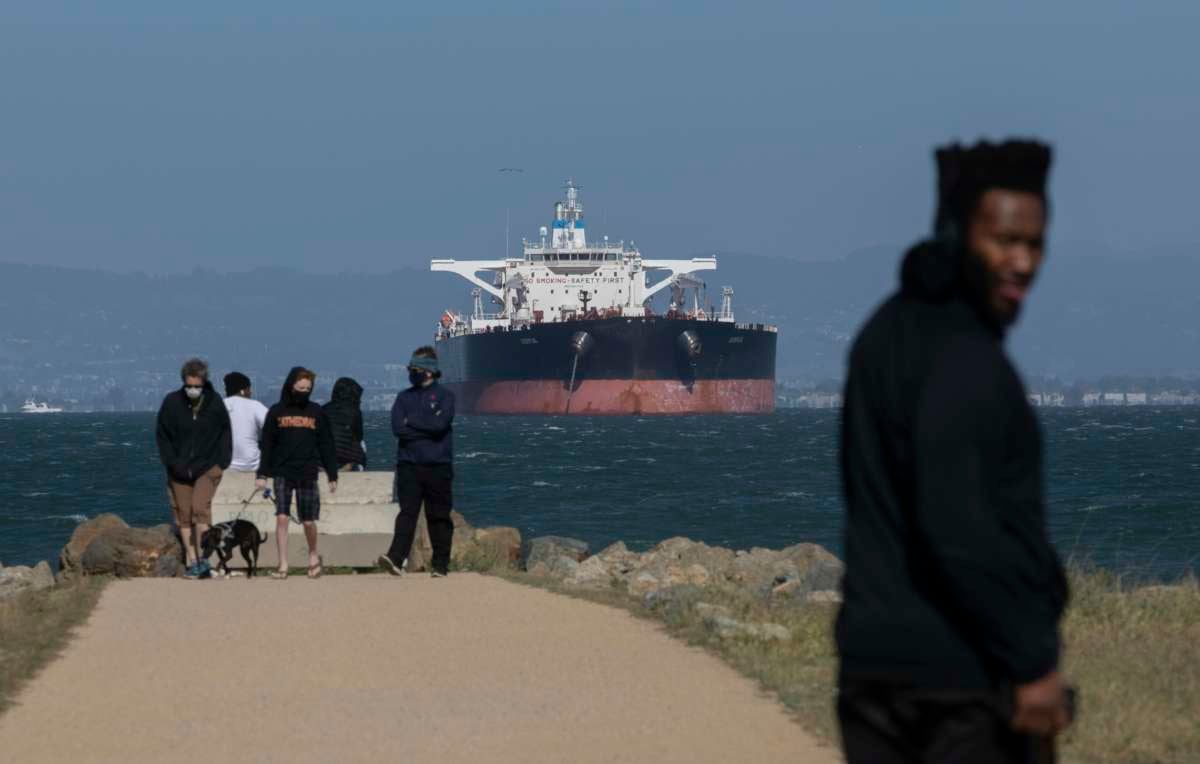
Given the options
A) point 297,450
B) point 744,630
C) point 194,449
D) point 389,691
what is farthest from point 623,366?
point 389,691

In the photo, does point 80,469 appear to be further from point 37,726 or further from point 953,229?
point 953,229

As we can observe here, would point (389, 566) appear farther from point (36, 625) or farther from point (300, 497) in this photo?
point (36, 625)

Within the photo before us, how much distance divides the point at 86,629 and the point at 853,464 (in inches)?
296

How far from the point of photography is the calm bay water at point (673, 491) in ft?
92.5

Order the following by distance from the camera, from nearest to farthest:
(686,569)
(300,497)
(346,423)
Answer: (300,497) < (346,423) < (686,569)

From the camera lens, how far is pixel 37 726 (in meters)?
7.01

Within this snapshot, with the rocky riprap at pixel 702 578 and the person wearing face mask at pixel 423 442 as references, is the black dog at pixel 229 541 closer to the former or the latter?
the person wearing face mask at pixel 423 442

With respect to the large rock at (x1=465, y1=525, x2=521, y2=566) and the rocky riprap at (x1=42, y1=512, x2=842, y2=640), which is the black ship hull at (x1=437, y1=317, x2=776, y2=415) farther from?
the large rock at (x1=465, y1=525, x2=521, y2=566)

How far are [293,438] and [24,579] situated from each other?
13.8 feet

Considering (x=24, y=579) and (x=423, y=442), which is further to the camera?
(x=24, y=579)

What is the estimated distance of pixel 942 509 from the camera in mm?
2955

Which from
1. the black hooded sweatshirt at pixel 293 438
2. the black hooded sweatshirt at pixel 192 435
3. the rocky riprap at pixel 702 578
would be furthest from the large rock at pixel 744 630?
the black hooded sweatshirt at pixel 192 435

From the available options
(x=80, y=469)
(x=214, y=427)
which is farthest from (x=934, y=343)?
(x=80, y=469)

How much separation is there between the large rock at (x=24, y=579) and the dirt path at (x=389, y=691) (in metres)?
4.31
